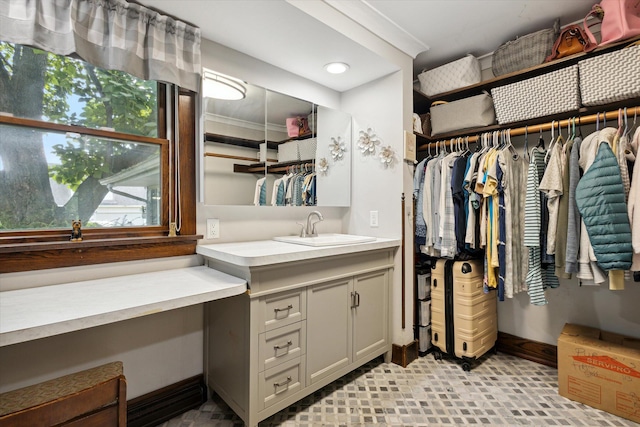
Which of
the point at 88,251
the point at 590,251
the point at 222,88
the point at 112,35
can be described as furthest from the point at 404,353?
the point at 112,35

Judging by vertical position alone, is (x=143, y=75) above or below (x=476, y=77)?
below

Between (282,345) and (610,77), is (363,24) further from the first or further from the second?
(282,345)

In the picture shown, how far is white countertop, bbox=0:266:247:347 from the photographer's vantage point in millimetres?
1047

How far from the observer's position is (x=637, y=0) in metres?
1.79

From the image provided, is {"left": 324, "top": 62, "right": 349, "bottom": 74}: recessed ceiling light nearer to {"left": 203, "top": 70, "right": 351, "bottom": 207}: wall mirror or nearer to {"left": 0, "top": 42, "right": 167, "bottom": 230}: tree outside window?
{"left": 203, "top": 70, "right": 351, "bottom": 207}: wall mirror

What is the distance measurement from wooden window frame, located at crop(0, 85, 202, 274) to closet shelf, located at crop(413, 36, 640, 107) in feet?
6.08

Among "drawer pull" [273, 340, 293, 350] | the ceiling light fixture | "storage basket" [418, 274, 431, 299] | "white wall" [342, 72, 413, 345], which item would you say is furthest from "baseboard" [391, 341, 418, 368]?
the ceiling light fixture

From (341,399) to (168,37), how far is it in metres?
2.32

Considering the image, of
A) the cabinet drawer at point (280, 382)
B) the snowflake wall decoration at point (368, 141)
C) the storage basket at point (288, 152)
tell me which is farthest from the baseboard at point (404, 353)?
the storage basket at point (288, 152)

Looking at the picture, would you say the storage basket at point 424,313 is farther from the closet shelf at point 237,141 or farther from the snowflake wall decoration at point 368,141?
the closet shelf at point 237,141

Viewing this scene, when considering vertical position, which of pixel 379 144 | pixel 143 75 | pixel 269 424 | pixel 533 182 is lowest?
pixel 269 424

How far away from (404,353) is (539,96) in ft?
6.60

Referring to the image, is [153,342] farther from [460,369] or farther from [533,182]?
[533,182]

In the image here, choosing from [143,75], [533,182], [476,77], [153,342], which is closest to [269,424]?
[153,342]
